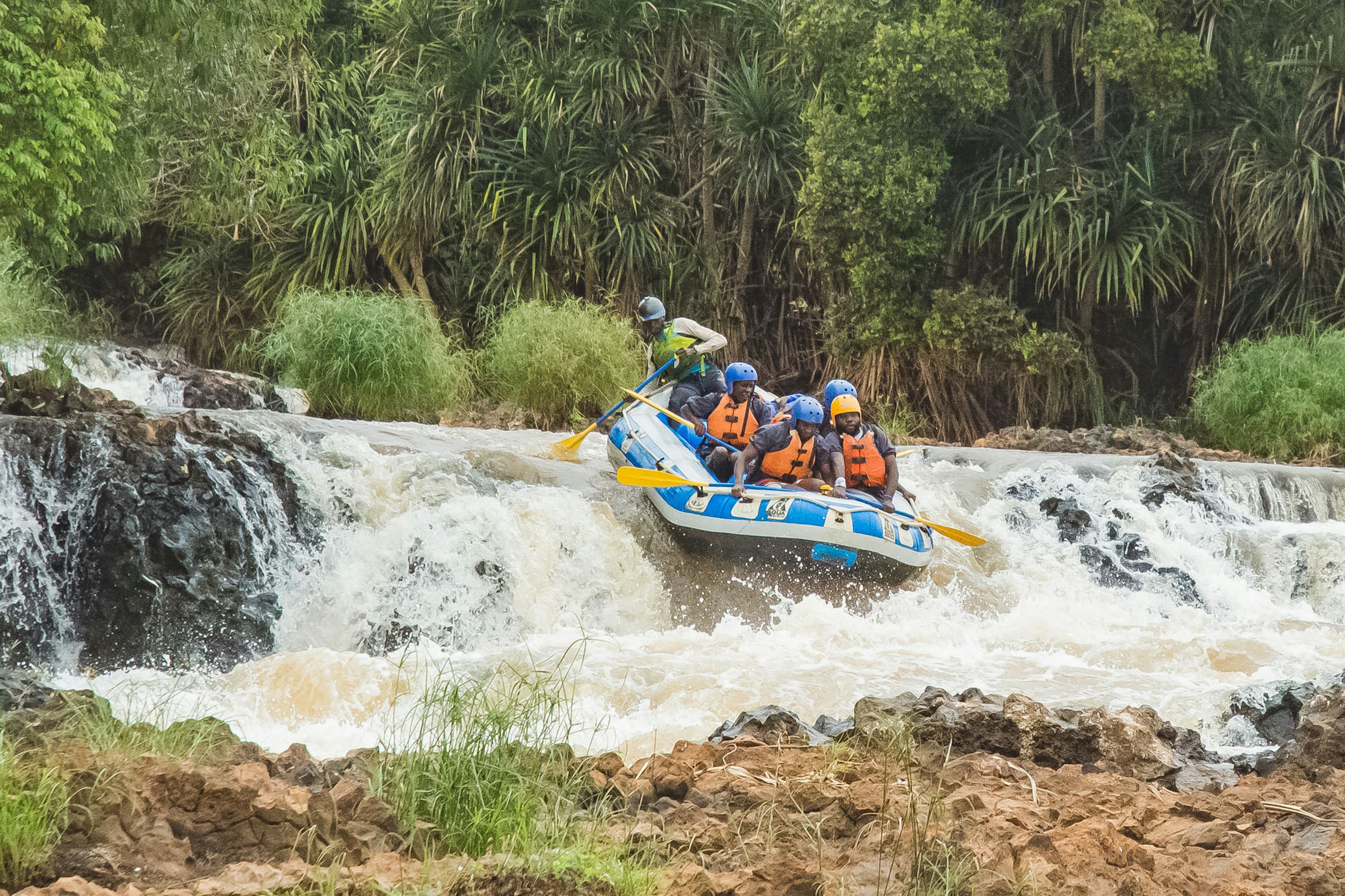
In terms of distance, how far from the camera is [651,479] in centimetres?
668

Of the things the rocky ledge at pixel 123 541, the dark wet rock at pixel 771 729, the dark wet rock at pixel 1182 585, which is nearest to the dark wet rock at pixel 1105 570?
the dark wet rock at pixel 1182 585

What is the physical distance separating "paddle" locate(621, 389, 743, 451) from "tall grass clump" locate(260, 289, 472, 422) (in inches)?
128

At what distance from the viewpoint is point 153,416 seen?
6.15m

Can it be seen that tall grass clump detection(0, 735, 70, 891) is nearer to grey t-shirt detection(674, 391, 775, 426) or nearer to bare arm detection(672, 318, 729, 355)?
grey t-shirt detection(674, 391, 775, 426)

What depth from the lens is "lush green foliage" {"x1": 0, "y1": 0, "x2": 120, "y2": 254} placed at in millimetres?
6117

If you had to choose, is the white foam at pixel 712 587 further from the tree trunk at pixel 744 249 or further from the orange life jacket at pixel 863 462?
the tree trunk at pixel 744 249

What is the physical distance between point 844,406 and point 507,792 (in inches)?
188

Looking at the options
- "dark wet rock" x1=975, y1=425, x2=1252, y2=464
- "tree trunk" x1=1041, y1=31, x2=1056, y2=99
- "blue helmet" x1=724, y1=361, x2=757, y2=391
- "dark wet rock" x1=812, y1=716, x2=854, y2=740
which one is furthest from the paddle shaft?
"tree trunk" x1=1041, y1=31, x2=1056, y2=99

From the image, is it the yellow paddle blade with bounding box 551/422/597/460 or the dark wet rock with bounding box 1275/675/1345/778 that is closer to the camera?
the dark wet rock with bounding box 1275/675/1345/778

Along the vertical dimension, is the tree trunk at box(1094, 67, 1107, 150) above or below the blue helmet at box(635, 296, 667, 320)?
above

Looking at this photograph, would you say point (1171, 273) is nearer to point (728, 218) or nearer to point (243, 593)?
point (728, 218)

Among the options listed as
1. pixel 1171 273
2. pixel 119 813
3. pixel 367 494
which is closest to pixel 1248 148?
pixel 1171 273

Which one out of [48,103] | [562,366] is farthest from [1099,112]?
[48,103]

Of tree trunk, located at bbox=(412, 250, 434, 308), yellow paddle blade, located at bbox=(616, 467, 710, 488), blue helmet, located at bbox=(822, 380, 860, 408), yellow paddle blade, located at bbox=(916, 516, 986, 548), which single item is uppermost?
tree trunk, located at bbox=(412, 250, 434, 308)
